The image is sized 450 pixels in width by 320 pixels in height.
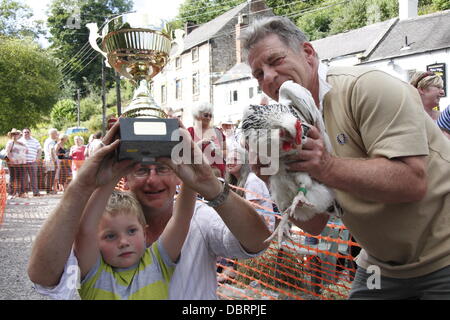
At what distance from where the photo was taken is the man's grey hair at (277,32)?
6.39 feet

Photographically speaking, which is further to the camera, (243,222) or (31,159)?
(31,159)

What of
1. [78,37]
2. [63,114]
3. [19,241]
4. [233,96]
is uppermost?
[78,37]

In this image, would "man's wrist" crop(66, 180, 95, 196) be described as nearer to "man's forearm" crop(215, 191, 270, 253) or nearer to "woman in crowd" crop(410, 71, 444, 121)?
"man's forearm" crop(215, 191, 270, 253)

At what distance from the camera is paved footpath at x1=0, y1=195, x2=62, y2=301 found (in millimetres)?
4906

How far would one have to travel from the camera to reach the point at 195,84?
32344 millimetres

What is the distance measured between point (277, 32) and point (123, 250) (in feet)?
4.00

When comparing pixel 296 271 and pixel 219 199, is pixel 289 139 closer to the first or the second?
pixel 219 199

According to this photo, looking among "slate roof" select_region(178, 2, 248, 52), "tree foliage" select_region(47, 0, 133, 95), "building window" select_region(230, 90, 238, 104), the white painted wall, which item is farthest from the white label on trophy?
"tree foliage" select_region(47, 0, 133, 95)

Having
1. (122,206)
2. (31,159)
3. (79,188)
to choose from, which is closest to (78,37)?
(31,159)

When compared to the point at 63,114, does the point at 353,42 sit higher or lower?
higher

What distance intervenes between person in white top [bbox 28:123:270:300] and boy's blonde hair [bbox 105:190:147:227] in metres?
0.18

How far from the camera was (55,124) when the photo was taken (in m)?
44.5
